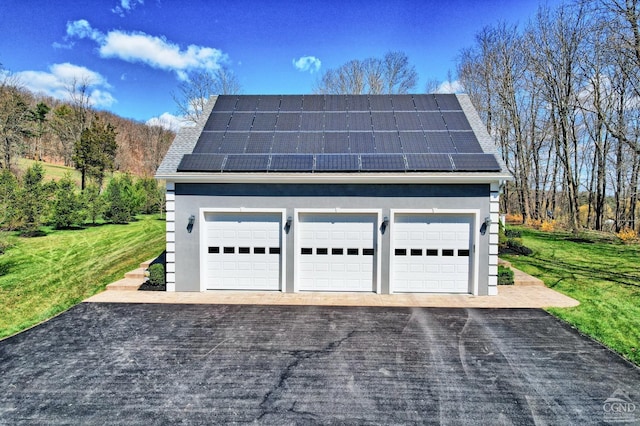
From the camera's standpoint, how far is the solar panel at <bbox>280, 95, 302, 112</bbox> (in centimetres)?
1188

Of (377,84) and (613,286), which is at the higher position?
(377,84)

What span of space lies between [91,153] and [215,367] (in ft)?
104

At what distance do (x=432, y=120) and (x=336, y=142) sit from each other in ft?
12.0

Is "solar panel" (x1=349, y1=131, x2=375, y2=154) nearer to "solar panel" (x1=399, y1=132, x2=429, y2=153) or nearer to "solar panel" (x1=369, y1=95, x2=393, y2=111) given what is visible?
"solar panel" (x1=399, y1=132, x2=429, y2=153)

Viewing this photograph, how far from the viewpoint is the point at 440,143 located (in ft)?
32.5

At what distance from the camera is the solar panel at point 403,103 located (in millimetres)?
11750

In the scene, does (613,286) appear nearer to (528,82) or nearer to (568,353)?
(568,353)

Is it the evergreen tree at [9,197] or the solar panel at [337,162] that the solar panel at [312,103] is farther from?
the evergreen tree at [9,197]

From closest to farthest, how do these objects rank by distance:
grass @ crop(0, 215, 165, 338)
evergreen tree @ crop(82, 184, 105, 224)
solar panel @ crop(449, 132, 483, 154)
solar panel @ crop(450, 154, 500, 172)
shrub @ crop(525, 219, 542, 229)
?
grass @ crop(0, 215, 165, 338) → solar panel @ crop(450, 154, 500, 172) → solar panel @ crop(449, 132, 483, 154) → evergreen tree @ crop(82, 184, 105, 224) → shrub @ crop(525, 219, 542, 229)

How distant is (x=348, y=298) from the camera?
8.92 metres

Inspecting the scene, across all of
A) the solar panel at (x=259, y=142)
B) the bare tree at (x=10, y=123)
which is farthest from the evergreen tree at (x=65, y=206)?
the solar panel at (x=259, y=142)

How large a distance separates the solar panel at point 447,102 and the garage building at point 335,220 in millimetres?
2488

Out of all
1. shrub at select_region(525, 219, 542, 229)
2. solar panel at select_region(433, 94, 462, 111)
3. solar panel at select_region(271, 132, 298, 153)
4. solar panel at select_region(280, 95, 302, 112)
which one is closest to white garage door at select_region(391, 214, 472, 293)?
solar panel at select_region(271, 132, 298, 153)

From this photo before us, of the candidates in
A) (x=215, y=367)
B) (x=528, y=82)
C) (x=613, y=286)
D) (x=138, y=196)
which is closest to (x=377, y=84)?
(x=528, y=82)
